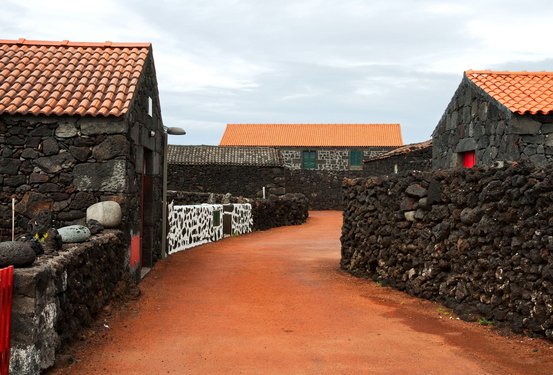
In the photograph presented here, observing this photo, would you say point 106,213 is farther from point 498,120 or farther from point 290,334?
point 498,120

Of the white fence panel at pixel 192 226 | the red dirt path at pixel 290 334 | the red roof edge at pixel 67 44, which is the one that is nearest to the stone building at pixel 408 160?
the white fence panel at pixel 192 226

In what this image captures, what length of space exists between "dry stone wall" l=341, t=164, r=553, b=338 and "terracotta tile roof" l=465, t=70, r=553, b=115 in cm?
427

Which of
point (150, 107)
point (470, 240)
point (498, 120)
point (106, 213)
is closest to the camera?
point (470, 240)

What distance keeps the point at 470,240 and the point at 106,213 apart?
5.37m

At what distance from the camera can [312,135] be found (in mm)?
48781

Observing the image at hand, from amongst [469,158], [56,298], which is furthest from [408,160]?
[56,298]

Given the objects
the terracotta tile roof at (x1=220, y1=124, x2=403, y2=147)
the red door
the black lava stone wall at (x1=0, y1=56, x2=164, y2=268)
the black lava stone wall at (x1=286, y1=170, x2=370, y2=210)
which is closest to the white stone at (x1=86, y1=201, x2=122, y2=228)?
the black lava stone wall at (x1=0, y1=56, x2=164, y2=268)

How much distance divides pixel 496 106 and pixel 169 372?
35.2 ft

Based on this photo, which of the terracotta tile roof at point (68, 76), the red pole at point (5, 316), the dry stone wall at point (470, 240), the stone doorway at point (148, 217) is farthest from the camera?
the stone doorway at point (148, 217)

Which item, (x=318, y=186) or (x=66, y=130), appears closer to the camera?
(x=66, y=130)

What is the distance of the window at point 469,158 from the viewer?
15.5 m

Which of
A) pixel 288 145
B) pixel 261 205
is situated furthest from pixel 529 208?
pixel 288 145

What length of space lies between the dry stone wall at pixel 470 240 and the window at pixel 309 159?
35.1 meters

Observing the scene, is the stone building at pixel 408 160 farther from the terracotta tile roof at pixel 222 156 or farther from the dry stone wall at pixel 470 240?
the dry stone wall at pixel 470 240
